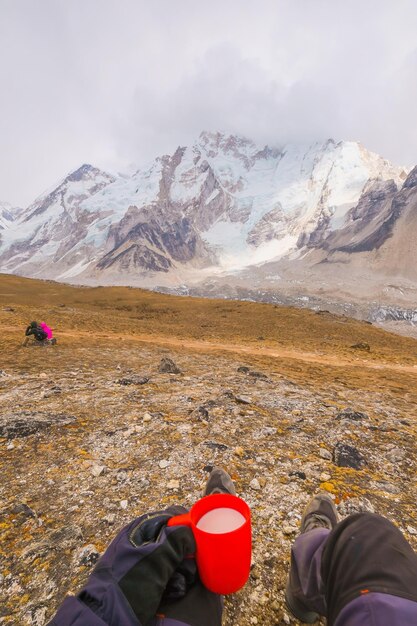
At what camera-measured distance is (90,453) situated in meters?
5.81

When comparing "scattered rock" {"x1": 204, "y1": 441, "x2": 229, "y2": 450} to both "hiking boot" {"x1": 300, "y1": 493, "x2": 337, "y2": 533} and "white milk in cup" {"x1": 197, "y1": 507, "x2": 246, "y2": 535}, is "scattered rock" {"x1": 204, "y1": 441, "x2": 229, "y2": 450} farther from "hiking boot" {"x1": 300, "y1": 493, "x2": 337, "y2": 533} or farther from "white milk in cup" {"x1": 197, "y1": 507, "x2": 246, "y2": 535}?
"white milk in cup" {"x1": 197, "y1": 507, "x2": 246, "y2": 535}

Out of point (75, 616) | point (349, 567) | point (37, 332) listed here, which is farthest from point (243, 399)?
point (37, 332)

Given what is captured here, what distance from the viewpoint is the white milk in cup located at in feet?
8.63

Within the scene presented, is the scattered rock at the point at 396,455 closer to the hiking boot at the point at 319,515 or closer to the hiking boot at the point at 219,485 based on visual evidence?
the hiking boot at the point at 319,515

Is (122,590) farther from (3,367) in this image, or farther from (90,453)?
(3,367)

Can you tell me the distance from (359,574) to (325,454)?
3.83 m

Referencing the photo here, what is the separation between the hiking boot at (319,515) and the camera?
3852 mm

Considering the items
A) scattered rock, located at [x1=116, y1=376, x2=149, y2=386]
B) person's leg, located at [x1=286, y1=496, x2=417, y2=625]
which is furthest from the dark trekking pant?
scattered rock, located at [x1=116, y1=376, x2=149, y2=386]

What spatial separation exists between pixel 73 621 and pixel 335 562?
1.99 m

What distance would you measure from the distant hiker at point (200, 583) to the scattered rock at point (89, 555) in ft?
4.30

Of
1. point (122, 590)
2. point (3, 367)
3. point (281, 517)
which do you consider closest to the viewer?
point (122, 590)

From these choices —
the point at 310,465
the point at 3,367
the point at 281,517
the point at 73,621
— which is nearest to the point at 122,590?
the point at 73,621

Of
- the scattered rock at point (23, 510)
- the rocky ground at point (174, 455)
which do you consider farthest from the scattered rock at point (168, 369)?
the scattered rock at point (23, 510)

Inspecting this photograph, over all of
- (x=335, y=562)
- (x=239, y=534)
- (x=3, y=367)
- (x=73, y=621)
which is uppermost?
(x=239, y=534)
